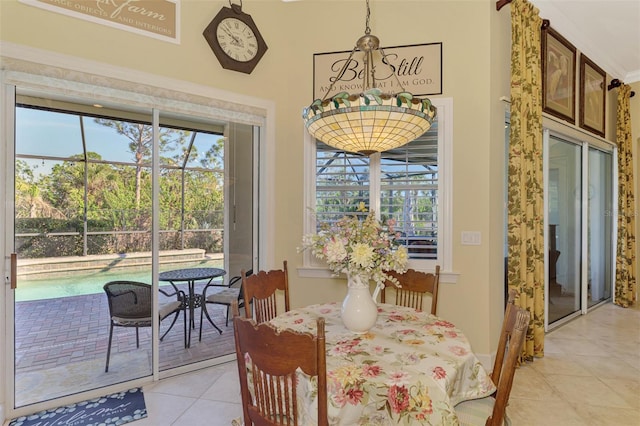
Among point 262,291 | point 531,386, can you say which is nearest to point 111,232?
point 262,291

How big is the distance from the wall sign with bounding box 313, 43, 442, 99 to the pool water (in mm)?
2301

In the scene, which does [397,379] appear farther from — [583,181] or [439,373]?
[583,181]

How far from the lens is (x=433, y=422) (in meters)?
1.31

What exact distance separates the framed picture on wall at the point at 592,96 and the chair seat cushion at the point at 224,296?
460 centimetres

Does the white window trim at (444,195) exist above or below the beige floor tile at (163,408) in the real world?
above

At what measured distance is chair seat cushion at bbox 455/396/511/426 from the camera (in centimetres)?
158

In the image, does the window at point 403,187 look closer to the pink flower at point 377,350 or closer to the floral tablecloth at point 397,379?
the floral tablecloth at point 397,379

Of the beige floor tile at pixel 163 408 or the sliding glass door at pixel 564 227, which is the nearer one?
the beige floor tile at pixel 163 408

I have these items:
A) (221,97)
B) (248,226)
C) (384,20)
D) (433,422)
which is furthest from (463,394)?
(384,20)

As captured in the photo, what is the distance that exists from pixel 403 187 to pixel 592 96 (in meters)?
3.36

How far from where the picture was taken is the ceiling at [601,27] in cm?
345

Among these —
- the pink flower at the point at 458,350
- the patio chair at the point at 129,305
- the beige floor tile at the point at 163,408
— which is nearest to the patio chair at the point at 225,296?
the patio chair at the point at 129,305

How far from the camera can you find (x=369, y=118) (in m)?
1.66

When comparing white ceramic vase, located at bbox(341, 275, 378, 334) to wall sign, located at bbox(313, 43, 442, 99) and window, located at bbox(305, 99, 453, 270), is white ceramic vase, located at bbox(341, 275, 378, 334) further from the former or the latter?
wall sign, located at bbox(313, 43, 442, 99)
